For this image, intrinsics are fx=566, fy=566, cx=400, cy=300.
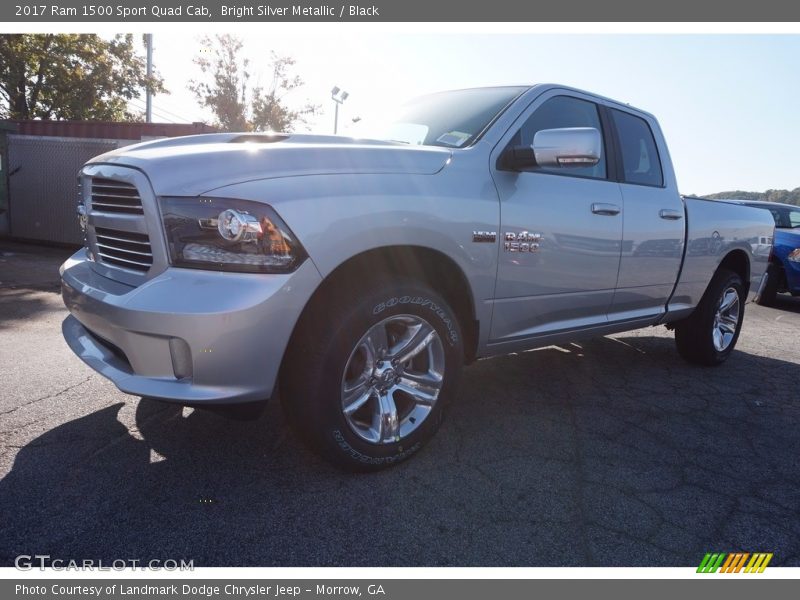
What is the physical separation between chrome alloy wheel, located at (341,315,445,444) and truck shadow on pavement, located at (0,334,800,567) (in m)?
0.23

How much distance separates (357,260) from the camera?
239cm

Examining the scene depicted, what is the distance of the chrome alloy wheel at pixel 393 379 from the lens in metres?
2.45

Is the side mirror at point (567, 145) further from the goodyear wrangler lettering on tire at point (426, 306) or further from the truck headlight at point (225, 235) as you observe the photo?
the truck headlight at point (225, 235)

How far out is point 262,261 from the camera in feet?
6.73

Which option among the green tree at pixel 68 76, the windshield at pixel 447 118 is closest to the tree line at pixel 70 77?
the green tree at pixel 68 76

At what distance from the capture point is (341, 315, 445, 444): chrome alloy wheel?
2.45m

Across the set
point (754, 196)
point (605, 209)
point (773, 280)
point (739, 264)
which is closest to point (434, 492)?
point (605, 209)

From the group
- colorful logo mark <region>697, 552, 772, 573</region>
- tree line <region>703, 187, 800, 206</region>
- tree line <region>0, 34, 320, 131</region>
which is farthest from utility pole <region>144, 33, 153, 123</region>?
colorful logo mark <region>697, 552, 772, 573</region>

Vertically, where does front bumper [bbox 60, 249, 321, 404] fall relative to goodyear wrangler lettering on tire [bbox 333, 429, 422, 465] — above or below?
above

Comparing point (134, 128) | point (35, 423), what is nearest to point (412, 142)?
point (35, 423)

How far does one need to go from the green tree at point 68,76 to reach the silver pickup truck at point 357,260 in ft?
72.2

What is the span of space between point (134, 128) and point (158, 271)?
1102 centimetres

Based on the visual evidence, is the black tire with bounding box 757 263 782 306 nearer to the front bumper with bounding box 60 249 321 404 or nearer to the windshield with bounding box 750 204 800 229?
the windshield with bounding box 750 204 800 229

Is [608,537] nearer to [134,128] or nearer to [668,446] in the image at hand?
[668,446]
